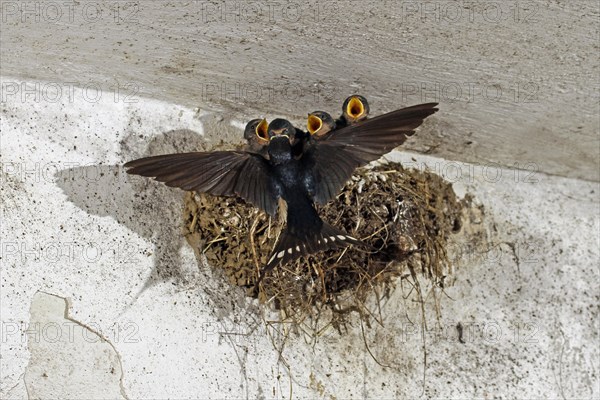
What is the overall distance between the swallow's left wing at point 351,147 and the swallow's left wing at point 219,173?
0.14 meters

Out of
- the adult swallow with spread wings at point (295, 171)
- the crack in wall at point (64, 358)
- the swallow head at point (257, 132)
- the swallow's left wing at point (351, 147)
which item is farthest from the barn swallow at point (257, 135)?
the crack in wall at point (64, 358)

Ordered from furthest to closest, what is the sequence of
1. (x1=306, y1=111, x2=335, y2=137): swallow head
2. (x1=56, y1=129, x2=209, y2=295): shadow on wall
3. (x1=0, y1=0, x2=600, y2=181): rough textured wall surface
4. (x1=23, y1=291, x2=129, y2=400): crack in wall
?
1. (x1=306, y1=111, x2=335, y2=137): swallow head
2. (x1=56, y1=129, x2=209, y2=295): shadow on wall
3. (x1=23, y1=291, x2=129, y2=400): crack in wall
4. (x1=0, y1=0, x2=600, y2=181): rough textured wall surface

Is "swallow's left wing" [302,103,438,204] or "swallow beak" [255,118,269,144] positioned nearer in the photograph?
"swallow's left wing" [302,103,438,204]

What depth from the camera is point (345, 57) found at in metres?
2.61

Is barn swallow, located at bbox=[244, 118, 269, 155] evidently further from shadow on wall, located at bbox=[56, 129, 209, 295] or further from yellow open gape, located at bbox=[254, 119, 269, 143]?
shadow on wall, located at bbox=[56, 129, 209, 295]

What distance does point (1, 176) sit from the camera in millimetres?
2670

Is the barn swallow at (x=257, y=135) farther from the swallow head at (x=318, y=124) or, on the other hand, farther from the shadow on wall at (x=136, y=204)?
the shadow on wall at (x=136, y=204)

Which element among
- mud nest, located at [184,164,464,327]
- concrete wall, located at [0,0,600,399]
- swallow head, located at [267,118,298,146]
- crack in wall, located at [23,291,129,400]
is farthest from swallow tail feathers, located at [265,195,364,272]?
crack in wall, located at [23,291,129,400]

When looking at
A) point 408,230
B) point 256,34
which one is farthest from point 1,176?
point 408,230

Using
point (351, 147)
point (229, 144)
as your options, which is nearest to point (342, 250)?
point (351, 147)

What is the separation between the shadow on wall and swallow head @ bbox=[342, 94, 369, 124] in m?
0.63

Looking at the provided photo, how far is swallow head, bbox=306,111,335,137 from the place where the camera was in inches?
112

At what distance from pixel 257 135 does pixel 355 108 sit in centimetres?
34

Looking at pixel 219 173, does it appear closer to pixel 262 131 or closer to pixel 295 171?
pixel 295 171
